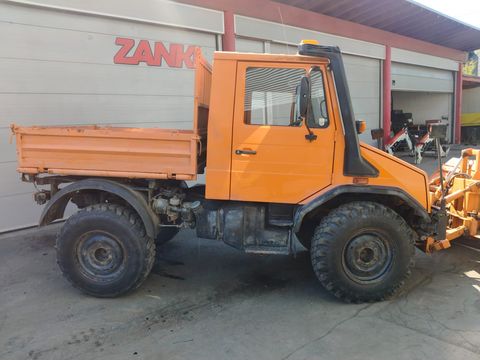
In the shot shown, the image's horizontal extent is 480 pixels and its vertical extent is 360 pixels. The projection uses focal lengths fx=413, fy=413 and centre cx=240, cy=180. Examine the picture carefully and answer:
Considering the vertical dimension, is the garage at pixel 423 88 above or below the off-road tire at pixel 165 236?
above

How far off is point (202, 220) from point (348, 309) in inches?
68.8

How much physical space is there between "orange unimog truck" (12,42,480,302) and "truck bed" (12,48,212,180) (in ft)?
0.03

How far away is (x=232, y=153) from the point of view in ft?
13.6

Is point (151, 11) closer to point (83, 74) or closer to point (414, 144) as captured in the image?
point (83, 74)

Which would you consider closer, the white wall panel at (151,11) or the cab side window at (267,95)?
the cab side window at (267,95)

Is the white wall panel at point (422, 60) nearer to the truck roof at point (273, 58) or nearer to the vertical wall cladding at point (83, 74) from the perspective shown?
the vertical wall cladding at point (83, 74)

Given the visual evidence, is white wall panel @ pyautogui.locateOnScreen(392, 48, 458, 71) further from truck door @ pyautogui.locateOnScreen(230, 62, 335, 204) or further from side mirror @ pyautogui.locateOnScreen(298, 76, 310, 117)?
side mirror @ pyautogui.locateOnScreen(298, 76, 310, 117)

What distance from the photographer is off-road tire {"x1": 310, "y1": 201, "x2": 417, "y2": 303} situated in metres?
4.03

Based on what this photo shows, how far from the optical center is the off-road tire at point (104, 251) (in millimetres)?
4246

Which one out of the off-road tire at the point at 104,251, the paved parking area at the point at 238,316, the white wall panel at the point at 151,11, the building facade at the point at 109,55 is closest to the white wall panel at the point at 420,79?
the building facade at the point at 109,55

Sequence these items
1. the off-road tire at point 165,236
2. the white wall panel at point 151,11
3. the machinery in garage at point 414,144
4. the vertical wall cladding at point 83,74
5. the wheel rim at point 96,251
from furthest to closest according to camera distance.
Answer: the machinery in garage at point 414,144
the white wall panel at point 151,11
the vertical wall cladding at point 83,74
the off-road tire at point 165,236
the wheel rim at point 96,251

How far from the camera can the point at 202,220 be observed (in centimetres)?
450

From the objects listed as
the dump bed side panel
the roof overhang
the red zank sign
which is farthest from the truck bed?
the roof overhang

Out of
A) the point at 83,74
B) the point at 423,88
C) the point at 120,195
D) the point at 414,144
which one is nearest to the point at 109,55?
the point at 83,74
